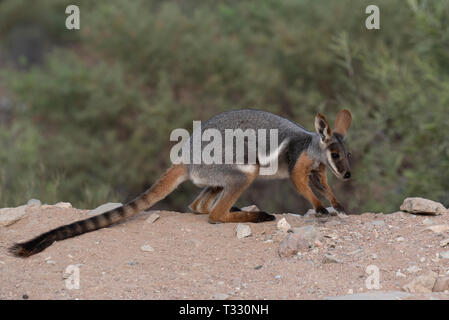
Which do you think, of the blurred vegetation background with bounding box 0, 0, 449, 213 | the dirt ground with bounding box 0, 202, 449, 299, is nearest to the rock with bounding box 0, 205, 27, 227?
the dirt ground with bounding box 0, 202, 449, 299

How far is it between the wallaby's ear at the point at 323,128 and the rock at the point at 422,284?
1836 mm

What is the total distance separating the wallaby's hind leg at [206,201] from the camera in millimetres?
6814

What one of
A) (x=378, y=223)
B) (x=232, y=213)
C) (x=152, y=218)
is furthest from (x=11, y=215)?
(x=378, y=223)

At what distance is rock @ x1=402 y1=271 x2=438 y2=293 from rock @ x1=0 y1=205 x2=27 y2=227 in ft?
12.3

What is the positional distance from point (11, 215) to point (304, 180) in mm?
2888

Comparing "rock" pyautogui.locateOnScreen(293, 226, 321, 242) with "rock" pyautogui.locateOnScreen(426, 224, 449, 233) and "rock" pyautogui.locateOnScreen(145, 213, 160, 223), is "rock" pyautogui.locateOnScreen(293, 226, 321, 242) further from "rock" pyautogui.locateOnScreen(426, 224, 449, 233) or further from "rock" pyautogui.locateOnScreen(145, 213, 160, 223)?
"rock" pyautogui.locateOnScreen(145, 213, 160, 223)

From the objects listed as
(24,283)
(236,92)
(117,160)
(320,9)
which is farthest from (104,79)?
(24,283)

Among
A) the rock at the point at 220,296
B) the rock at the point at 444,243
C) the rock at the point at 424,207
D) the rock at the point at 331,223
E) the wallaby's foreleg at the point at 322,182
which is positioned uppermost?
the wallaby's foreleg at the point at 322,182

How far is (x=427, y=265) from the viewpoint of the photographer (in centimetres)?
502

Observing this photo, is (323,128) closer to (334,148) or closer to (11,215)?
(334,148)

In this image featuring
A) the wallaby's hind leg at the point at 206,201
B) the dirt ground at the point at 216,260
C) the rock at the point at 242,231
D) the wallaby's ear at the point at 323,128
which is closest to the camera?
the dirt ground at the point at 216,260

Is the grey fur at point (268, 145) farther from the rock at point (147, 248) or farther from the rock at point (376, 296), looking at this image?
the rock at point (376, 296)

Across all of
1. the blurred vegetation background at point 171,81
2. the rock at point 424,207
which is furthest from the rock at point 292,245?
the blurred vegetation background at point 171,81

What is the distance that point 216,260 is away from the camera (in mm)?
5465
